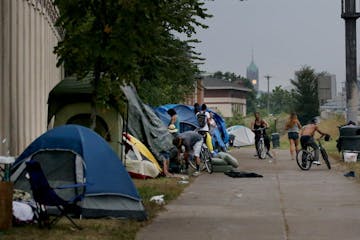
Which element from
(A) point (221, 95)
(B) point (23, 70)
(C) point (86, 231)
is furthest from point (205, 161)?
(A) point (221, 95)

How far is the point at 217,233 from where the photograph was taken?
427 inches

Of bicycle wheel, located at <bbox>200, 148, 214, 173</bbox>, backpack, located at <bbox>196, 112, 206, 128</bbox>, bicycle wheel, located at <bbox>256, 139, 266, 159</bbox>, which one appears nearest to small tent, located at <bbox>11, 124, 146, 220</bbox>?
bicycle wheel, located at <bbox>200, 148, 214, 173</bbox>

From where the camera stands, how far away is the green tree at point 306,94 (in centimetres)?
7394

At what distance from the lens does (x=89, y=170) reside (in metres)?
11.8

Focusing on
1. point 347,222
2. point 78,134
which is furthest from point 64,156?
point 347,222

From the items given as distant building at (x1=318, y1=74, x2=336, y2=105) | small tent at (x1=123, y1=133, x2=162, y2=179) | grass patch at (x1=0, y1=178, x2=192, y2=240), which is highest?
distant building at (x1=318, y1=74, x2=336, y2=105)

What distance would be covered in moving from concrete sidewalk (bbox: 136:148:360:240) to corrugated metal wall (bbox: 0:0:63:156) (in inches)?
156

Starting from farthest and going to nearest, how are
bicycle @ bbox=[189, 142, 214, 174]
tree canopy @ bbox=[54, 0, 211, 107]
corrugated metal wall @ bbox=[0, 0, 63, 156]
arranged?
bicycle @ bbox=[189, 142, 214, 174]
corrugated metal wall @ bbox=[0, 0, 63, 156]
tree canopy @ bbox=[54, 0, 211, 107]

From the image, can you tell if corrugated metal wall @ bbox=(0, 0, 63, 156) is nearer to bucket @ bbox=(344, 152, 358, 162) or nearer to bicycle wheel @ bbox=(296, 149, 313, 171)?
bicycle wheel @ bbox=(296, 149, 313, 171)

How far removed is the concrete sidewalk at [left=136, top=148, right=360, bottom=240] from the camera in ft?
35.7

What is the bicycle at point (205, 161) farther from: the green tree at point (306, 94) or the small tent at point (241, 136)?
the green tree at point (306, 94)

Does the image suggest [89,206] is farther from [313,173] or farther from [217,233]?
[313,173]

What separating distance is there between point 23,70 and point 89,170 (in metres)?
8.61

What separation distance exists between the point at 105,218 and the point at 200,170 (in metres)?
10.2
